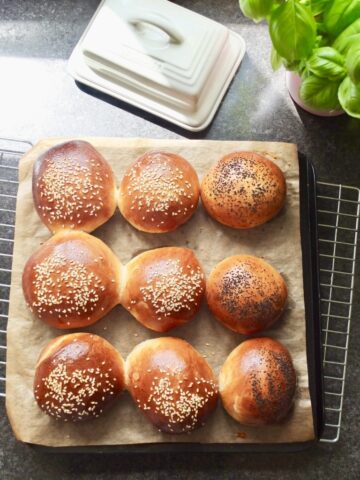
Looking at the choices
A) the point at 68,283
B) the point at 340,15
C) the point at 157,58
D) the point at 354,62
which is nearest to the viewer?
the point at 354,62

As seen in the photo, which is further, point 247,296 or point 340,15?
point 247,296

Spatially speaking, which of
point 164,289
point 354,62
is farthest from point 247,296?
point 354,62

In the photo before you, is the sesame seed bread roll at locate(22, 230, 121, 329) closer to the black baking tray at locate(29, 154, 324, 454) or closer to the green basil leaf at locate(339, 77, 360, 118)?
the black baking tray at locate(29, 154, 324, 454)

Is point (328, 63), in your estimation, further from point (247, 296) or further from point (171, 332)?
point (171, 332)

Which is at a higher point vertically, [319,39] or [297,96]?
[319,39]

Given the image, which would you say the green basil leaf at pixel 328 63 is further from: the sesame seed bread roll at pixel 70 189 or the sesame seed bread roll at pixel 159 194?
the sesame seed bread roll at pixel 70 189

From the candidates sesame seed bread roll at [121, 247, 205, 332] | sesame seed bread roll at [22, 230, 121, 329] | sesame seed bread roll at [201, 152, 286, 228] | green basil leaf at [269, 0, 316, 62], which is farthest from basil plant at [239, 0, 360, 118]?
sesame seed bread roll at [22, 230, 121, 329]

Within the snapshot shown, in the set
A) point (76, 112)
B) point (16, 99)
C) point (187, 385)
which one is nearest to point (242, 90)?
point (76, 112)

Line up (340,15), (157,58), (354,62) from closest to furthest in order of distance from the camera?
(354,62) < (340,15) < (157,58)
